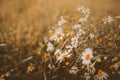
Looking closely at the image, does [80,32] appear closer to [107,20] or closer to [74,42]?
[74,42]

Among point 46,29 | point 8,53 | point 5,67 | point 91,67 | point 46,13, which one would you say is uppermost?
point 46,13

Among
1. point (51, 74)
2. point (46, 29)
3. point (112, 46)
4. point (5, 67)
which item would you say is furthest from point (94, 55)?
point (46, 29)

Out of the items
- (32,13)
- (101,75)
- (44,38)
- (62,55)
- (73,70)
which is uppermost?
(32,13)

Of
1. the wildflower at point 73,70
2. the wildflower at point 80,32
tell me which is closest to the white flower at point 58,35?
the wildflower at point 80,32

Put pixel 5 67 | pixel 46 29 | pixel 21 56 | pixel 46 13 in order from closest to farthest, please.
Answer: pixel 5 67 < pixel 21 56 < pixel 46 29 < pixel 46 13

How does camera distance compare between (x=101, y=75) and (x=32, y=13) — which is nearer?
(x=101, y=75)

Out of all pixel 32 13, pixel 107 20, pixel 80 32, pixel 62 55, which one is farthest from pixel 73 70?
pixel 32 13

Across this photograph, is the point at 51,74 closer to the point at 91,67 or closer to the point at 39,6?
the point at 91,67

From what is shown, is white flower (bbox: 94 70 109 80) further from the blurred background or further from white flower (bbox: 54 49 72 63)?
the blurred background

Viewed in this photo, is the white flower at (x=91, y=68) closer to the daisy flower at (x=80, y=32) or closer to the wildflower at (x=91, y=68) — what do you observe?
the wildflower at (x=91, y=68)

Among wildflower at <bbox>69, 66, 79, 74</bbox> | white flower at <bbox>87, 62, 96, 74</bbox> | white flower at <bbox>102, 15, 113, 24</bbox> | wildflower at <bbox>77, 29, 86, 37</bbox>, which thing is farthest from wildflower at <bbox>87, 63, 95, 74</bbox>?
white flower at <bbox>102, 15, 113, 24</bbox>
